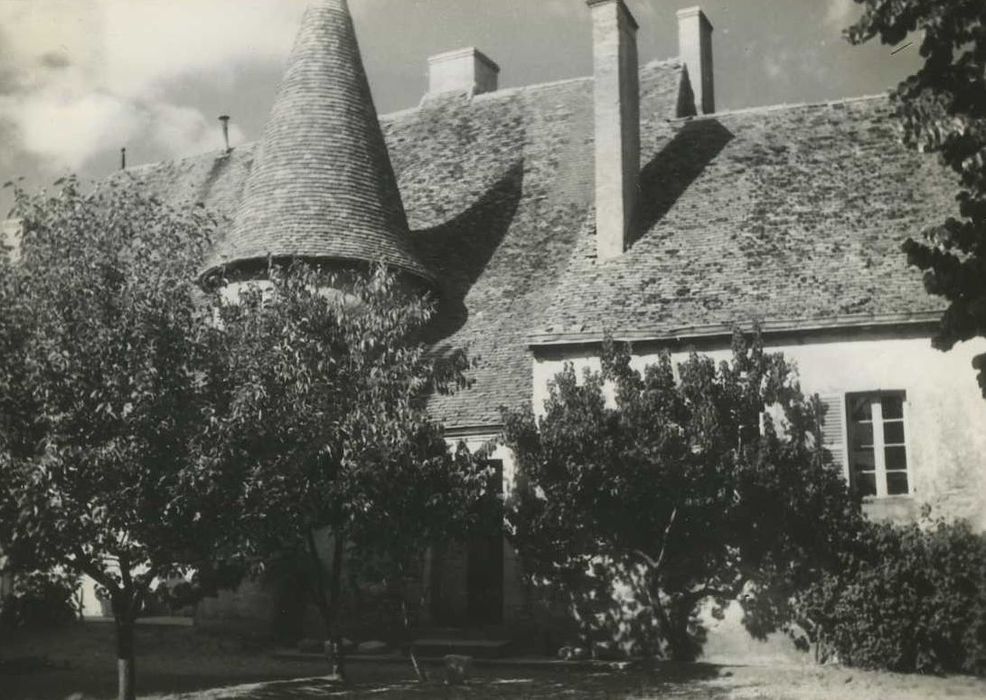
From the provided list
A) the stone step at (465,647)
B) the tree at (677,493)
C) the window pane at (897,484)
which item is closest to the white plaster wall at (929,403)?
the window pane at (897,484)

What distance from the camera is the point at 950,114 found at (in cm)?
880

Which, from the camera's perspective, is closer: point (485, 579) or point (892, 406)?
point (892, 406)

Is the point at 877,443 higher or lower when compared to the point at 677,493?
higher

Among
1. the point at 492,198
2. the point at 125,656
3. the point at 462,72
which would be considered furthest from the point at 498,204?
the point at 125,656

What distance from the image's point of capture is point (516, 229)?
21734 millimetres

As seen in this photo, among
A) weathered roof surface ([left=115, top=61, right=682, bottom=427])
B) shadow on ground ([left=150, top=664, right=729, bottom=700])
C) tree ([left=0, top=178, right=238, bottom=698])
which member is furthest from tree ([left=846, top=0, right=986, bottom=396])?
weathered roof surface ([left=115, top=61, right=682, bottom=427])

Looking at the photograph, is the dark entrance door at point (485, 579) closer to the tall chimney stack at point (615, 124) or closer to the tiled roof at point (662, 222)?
the tiled roof at point (662, 222)

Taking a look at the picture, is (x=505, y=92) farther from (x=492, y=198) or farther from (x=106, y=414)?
(x=106, y=414)

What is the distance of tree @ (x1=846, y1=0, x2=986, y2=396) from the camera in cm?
874

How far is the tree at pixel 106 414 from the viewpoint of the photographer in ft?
35.9

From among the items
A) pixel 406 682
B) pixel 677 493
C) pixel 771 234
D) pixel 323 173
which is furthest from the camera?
pixel 323 173

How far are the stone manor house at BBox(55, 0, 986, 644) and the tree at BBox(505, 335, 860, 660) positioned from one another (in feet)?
3.04

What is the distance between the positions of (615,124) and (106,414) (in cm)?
1143

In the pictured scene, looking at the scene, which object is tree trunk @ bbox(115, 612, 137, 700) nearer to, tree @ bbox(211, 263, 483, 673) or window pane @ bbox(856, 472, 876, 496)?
tree @ bbox(211, 263, 483, 673)
